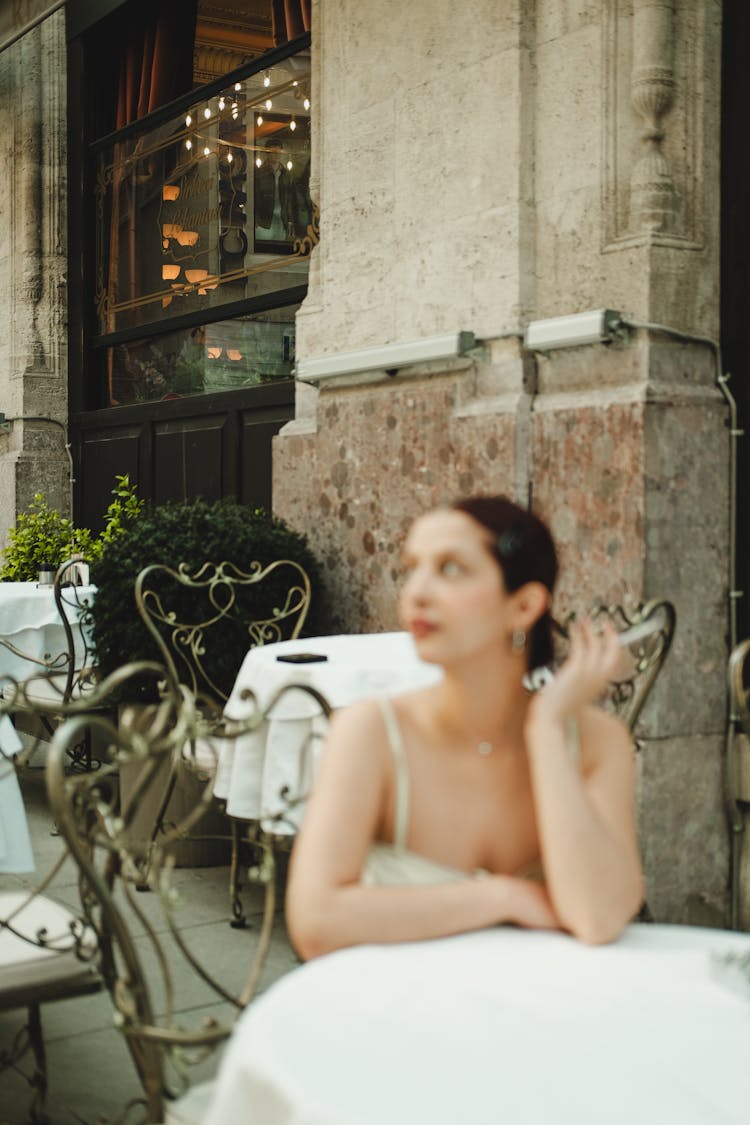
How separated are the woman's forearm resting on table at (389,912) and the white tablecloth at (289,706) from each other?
213 centimetres

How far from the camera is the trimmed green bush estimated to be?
17.3 ft

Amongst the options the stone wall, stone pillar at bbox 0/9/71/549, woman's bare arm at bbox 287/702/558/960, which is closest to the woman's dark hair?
woman's bare arm at bbox 287/702/558/960

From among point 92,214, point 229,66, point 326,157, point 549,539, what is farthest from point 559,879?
point 92,214

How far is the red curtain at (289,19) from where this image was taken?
24.5 feet

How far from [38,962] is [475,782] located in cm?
133

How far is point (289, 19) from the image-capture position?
757 centimetres

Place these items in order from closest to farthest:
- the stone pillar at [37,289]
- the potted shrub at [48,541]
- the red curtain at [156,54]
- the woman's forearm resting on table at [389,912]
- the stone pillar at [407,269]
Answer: the woman's forearm resting on table at [389,912], the stone pillar at [407,269], the potted shrub at [48,541], the red curtain at [156,54], the stone pillar at [37,289]

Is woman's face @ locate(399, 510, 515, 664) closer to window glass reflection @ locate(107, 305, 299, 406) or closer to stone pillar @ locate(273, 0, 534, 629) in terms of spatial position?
stone pillar @ locate(273, 0, 534, 629)

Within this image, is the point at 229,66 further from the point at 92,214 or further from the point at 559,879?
the point at 559,879

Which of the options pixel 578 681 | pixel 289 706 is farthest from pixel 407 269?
pixel 578 681

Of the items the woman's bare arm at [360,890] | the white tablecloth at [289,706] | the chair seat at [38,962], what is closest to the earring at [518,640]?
the woman's bare arm at [360,890]

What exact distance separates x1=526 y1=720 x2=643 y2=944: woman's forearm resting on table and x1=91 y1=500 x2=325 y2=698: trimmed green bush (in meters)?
3.56

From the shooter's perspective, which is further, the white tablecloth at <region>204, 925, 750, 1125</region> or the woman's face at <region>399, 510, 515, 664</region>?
the woman's face at <region>399, 510, 515, 664</region>

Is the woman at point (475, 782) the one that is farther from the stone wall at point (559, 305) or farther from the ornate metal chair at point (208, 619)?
the ornate metal chair at point (208, 619)
